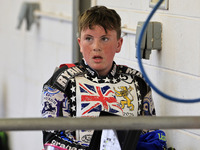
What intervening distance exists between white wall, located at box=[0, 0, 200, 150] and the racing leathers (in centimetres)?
18

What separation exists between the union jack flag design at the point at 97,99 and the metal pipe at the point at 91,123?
710mm

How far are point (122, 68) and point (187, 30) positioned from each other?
28 cm

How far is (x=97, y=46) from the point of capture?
1.67 metres

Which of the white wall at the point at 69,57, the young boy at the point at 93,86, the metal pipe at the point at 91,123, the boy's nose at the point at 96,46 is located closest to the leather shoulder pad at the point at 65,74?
the young boy at the point at 93,86

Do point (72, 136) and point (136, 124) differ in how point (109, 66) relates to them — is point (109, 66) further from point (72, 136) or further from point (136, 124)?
point (136, 124)

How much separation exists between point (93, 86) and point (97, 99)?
5 cm

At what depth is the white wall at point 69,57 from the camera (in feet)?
5.90

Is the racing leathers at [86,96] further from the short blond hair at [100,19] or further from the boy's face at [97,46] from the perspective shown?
→ the short blond hair at [100,19]

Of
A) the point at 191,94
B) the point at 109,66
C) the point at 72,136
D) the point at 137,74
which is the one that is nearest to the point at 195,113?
the point at 191,94

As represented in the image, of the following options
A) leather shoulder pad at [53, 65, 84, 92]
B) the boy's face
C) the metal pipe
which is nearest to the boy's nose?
the boy's face

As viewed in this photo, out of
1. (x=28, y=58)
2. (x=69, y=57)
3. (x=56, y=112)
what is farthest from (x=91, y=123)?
(x=28, y=58)

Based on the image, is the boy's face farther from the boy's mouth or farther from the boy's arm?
the boy's arm

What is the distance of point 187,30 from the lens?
1.79 meters

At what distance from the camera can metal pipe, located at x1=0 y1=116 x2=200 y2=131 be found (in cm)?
94
